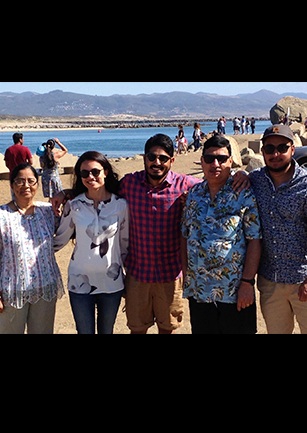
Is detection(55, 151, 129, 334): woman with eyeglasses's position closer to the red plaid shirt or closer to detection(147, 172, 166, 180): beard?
the red plaid shirt

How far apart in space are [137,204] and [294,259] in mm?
1082

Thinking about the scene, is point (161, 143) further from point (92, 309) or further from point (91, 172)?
point (92, 309)

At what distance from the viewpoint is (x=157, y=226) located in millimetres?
3676

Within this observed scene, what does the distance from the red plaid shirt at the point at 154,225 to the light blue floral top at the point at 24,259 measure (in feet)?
1.94

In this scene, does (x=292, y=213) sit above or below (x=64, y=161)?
above

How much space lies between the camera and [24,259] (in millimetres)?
3428

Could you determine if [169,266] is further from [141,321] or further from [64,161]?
[64,161]

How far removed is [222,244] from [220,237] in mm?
45

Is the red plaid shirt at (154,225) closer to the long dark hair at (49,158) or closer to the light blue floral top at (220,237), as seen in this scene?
the light blue floral top at (220,237)

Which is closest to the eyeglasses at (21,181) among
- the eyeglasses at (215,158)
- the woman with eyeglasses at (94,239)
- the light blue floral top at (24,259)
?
the light blue floral top at (24,259)

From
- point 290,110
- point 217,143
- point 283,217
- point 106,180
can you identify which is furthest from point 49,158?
point 290,110

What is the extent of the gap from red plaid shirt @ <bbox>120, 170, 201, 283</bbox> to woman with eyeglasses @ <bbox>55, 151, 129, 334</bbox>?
0.08 metres

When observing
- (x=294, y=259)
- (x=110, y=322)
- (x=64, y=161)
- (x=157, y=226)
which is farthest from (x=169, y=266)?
(x=64, y=161)

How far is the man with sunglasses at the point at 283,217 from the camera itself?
333 centimetres
